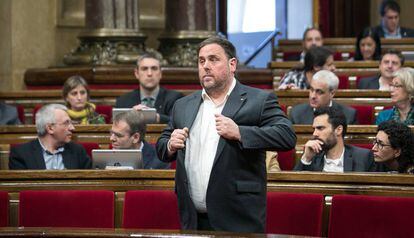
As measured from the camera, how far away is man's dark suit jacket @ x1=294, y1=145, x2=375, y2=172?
6000mm

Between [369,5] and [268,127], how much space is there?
10.9m

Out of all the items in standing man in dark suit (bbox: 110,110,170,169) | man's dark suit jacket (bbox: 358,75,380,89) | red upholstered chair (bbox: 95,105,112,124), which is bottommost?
standing man in dark suit (bbox: 110,110,170,169)

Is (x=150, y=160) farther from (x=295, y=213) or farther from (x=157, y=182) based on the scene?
(x=295, y=213)

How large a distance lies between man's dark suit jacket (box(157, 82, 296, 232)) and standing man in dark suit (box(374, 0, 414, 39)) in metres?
7.09

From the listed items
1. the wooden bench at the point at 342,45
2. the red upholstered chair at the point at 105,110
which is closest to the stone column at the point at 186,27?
the wooden bench at the point at 342,45

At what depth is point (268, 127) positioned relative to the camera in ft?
14.2

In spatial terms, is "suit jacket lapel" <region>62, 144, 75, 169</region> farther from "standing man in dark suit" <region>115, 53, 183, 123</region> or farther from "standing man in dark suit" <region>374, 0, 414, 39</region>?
"standing man in dark suit" <region>374, 0, 414, 39</region>

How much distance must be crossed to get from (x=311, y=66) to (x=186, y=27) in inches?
77.9

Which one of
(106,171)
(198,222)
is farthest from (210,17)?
(198,222)

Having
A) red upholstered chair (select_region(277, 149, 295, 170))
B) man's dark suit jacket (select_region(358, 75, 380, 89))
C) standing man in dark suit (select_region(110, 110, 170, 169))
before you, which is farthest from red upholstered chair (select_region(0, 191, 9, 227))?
man's dark suit jacket (select_region(358, 75, 380, 89))

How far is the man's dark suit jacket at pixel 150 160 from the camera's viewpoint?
20.5 ft

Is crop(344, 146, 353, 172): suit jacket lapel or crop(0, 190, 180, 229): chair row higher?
crop(344, 146, 353, 172): suit jacket lapel

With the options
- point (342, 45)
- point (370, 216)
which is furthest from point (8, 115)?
point (342, 45)

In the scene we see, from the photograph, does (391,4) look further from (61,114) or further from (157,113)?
(61,114)
